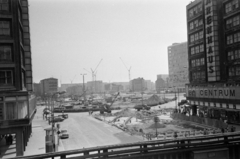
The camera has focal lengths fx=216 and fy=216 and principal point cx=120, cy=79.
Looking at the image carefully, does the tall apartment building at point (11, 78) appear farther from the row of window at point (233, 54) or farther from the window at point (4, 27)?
the row of window at point (233, 54)

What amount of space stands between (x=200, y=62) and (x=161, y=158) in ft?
140

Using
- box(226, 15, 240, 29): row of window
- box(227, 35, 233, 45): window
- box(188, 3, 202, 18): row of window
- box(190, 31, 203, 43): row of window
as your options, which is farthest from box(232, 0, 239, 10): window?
box(190, 31, 203, 43): row of window

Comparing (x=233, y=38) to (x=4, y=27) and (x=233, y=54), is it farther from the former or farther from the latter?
(x=4, y=27)

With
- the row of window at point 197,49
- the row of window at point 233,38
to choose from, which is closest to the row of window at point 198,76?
the row of window at point 197,49

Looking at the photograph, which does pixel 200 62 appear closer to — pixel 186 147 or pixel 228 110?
pixel 228 110

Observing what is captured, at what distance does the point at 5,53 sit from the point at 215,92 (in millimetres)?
38387

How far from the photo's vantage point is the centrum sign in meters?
38.9

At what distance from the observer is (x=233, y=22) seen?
41.7 meters

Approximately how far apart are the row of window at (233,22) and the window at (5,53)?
3904cm

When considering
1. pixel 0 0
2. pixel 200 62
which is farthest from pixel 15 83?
pixel 200 62

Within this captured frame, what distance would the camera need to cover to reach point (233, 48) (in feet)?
137

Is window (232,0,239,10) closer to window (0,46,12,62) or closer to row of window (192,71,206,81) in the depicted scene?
row of window (192,71,206,81)

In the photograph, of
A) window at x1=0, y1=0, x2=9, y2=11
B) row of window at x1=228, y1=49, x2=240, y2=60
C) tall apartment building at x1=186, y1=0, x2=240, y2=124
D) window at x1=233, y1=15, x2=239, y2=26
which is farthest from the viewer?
row of window at x1=228, y1=49, x2=240, y2=60

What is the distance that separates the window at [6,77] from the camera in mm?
27659
